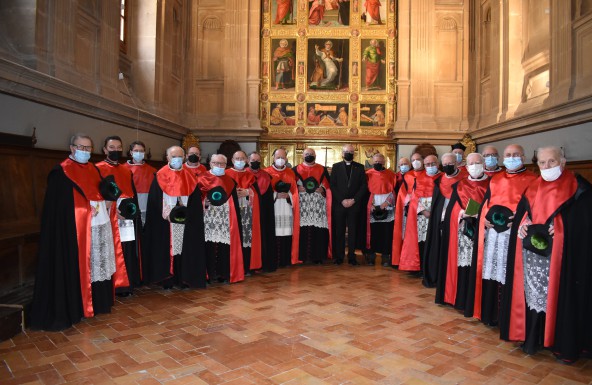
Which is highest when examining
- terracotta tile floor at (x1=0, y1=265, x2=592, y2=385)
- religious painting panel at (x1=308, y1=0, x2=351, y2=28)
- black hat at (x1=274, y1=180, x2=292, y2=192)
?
religious painting panel at (x1=308, y1=0, x2=351, y2=28)

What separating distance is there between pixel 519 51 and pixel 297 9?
20.7 ft

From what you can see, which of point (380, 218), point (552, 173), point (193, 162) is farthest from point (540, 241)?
point (193, 162)

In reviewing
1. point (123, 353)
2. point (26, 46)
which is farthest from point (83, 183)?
point (26, 46)

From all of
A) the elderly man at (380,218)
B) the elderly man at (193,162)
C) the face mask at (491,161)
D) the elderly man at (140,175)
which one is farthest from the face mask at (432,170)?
the elderly man at (140,175)

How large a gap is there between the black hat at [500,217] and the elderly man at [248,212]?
3542 millimetres

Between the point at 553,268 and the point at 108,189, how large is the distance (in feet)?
14.9

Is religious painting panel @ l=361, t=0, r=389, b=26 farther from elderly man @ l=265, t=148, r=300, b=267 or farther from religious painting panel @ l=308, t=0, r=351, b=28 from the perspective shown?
elderly man @ l=265, t=148, r=300, b=267

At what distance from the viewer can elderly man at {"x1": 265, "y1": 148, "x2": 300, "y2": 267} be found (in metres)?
7.53

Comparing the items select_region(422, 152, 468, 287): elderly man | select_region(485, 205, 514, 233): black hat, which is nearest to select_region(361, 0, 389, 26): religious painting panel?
select_region(422, 152, 468, 287): elderly man

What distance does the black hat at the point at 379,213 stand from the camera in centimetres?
765

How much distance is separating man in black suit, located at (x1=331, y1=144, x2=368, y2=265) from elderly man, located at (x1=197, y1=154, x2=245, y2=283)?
2.21m

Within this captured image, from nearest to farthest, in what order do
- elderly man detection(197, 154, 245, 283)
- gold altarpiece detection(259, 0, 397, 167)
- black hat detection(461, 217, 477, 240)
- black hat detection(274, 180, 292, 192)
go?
black hat detection(461, 217, 477, 240) → elderly man detection(197, 154, 245, 283) → black hat detection(274, 180, 292, 192) → gold altarpiece detection(259, 0, 397, 167)

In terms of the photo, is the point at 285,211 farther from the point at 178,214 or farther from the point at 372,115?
the point at 372,115

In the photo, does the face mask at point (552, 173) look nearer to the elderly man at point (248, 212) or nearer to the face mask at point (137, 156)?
the elderly man at point (248, 212)
